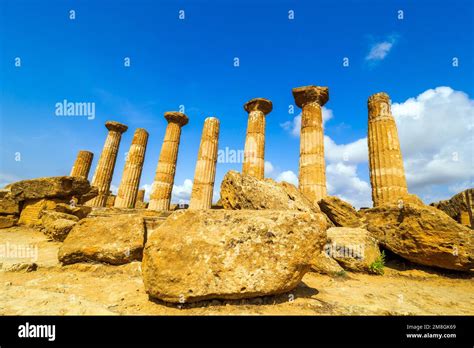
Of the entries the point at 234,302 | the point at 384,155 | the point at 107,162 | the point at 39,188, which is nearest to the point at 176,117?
the point at 107,162

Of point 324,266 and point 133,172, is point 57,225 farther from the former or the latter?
point 133,172

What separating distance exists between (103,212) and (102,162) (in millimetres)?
8919

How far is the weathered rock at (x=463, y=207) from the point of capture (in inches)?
274

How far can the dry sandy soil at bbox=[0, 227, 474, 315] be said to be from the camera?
258cm

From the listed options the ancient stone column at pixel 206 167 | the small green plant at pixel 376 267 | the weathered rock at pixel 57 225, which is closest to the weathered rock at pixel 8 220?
the weathered rock at pixel 57 225

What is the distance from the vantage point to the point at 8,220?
8.84 meters

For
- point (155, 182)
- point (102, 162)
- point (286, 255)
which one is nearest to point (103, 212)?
point (155, 182)

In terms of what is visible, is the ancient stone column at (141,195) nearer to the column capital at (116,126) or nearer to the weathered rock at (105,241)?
the column capital at (116,126)

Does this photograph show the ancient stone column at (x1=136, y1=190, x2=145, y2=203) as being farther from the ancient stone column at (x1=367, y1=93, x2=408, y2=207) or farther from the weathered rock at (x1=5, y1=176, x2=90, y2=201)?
the ancient stone column at (x1=367, y1=93, x2=408, y2=207)

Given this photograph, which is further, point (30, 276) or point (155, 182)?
point (155, 182)

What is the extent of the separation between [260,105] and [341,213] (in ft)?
28.6

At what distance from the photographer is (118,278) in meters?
3.93

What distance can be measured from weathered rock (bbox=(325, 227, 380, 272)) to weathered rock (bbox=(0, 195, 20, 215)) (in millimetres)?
11684
